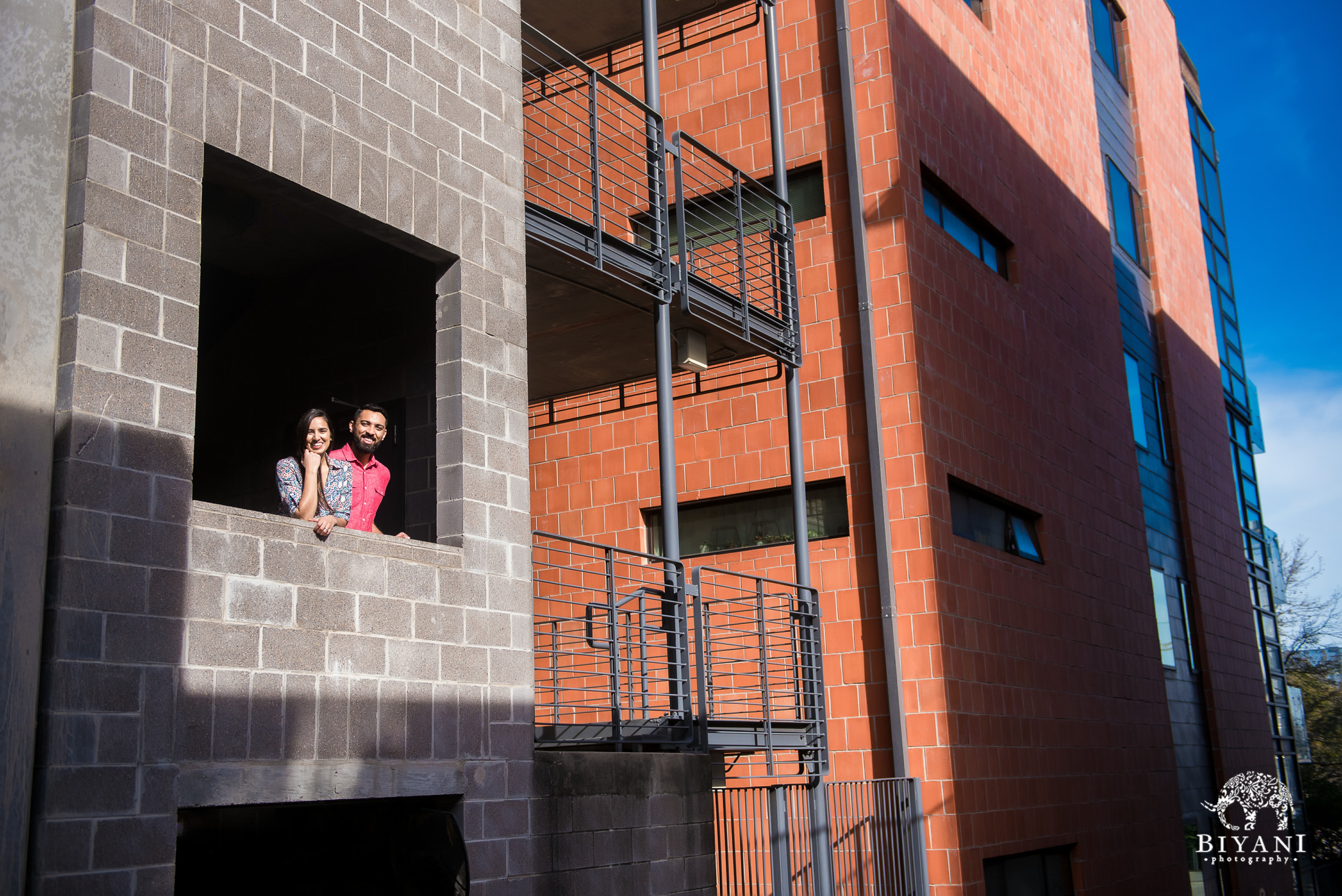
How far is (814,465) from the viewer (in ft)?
40.3

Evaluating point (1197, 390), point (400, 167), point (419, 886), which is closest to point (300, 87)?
point (400, 167)

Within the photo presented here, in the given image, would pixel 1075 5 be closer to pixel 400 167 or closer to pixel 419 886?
pixel 400 167

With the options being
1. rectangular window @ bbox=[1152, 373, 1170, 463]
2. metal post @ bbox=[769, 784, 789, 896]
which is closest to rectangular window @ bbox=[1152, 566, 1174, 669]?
rectangular window @ bbox=[1152, 373, 1170, 463]

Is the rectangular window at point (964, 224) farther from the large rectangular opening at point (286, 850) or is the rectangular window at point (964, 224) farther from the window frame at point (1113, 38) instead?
the large rectangular opening at point (286, 850)

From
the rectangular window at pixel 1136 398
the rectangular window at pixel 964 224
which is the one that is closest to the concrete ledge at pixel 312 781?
the rectangular window at pixel 964 224

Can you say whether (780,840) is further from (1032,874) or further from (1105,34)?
(1105,34)

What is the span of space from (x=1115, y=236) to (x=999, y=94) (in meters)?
5.30

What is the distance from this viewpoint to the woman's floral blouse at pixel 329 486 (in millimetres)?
6383

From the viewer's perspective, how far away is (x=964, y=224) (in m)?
14.2

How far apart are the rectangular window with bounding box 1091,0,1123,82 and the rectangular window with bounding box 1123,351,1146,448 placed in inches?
202

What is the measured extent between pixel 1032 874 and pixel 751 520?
4.61 m

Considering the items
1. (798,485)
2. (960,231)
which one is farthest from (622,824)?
(960,231)

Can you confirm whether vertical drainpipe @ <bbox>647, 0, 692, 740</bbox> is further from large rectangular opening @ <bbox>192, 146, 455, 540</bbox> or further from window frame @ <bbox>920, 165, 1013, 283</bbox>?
window frame @ <bbox>920, 165, 1013, 283</bbox>

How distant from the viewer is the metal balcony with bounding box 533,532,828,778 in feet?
25.8
